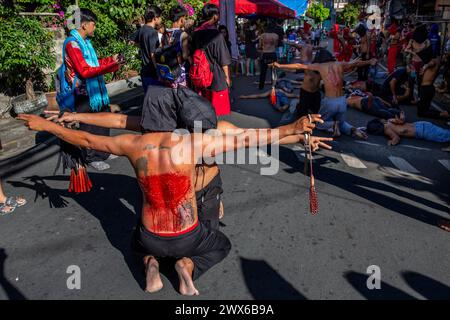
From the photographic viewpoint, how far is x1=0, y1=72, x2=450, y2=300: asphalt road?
9.61ft

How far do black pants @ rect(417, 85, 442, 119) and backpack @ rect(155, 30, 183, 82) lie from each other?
16.9 ft

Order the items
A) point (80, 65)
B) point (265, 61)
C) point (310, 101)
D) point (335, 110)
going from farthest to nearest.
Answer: point (265, 61)
point (310, 101)
point (335, 110)
point (80, 65)

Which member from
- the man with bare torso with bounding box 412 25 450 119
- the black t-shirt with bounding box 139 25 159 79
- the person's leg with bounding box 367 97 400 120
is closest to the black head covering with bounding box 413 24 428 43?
the man with bare torso with bounding box 412 25 450 119

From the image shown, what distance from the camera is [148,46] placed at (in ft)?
18.5

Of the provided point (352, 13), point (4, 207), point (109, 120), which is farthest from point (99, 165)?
point (352, 13)

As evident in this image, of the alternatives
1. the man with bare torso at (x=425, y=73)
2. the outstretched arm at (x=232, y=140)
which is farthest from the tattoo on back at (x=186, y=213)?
the man with bare torso at (x=425, y=73)

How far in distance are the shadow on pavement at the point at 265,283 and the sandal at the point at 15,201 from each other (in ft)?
8.83

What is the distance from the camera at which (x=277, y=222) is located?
386 centimetres

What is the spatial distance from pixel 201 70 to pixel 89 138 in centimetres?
272

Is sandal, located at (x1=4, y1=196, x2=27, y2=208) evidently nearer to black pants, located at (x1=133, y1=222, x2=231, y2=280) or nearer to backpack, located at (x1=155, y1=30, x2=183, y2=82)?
black pants, located at (x1=133, y1=222, x2=231, y2=280)

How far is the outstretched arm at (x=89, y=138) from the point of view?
2625mm

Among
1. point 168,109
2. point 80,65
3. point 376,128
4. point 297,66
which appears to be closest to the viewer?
point 168,109

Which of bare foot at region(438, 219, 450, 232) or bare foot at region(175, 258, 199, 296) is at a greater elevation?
bare foot at region(175, 258, 199, 296)

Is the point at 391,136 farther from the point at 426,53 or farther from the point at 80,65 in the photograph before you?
the point at 80,65
